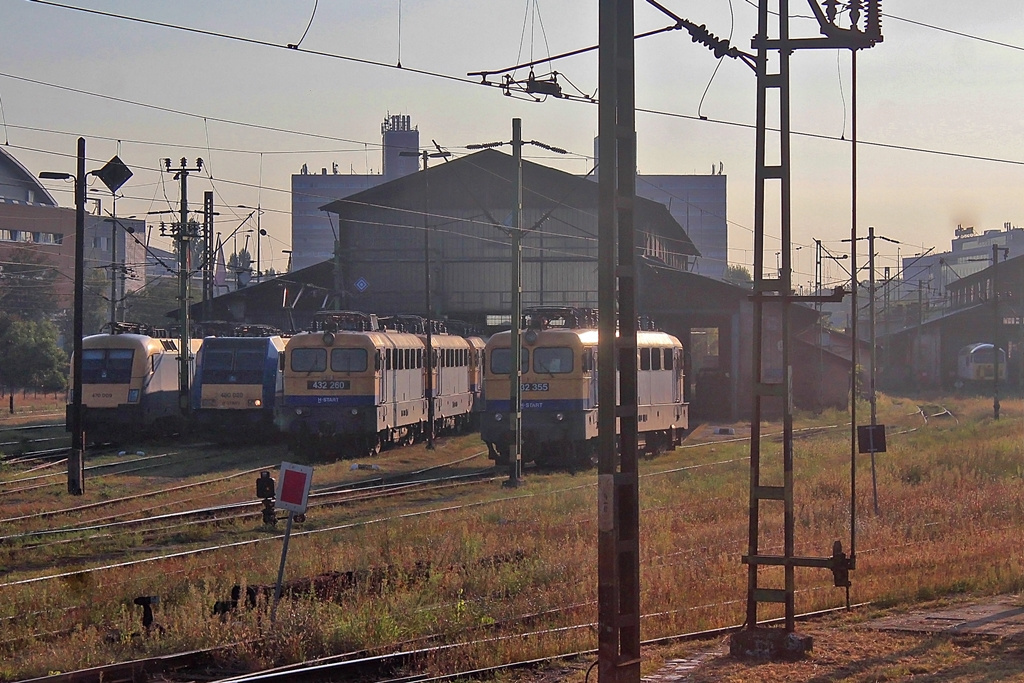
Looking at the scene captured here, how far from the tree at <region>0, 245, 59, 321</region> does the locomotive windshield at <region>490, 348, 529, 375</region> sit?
1713 inches

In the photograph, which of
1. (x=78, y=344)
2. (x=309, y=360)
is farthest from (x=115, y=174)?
(x=309, y=360)

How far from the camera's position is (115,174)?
82.2 feet

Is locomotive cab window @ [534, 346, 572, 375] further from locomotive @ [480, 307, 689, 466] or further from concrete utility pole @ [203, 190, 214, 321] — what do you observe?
concrete utility pole @ [203, 190, 214, 321]

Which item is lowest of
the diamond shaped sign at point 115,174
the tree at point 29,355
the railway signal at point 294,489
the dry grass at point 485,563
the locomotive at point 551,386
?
the dry grass at point 485,563

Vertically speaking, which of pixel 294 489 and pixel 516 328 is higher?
pixel 516 328

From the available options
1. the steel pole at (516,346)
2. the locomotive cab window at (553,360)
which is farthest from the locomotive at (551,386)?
the steel pole at (516,346)

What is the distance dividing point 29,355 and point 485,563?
1903 inches

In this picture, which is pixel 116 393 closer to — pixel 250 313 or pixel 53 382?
pixel 250 313

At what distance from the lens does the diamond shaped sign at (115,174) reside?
81.2 feet

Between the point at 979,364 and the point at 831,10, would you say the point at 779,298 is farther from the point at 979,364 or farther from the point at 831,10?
the point at 979,364

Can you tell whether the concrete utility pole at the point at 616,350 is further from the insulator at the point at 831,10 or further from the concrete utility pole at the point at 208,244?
the concrete utility pole at the point at 208,244

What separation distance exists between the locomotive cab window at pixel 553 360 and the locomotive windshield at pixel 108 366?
39.9ft

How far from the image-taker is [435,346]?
34.5 meters

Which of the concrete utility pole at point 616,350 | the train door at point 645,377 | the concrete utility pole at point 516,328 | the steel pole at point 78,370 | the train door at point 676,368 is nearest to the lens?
the concrete utility pole at point 616,350
